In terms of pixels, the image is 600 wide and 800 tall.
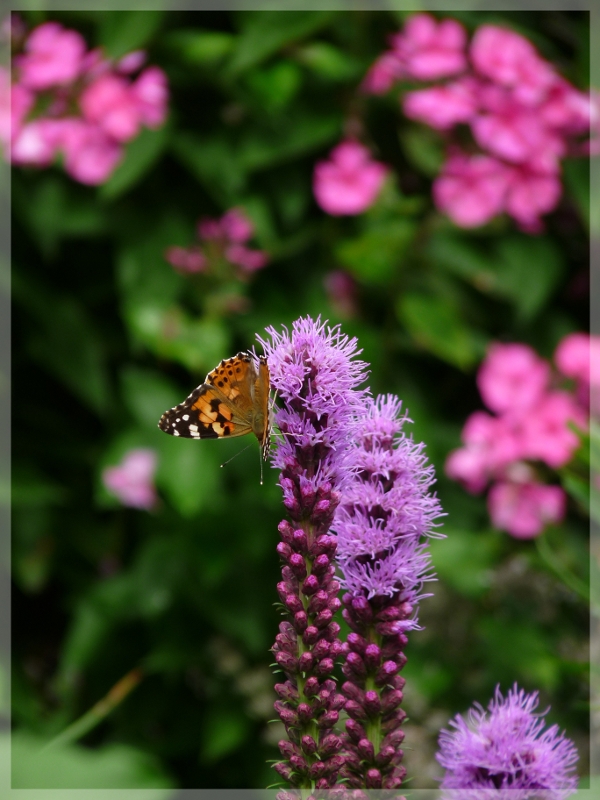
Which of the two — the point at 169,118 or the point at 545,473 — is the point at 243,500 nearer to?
the point at 545,473

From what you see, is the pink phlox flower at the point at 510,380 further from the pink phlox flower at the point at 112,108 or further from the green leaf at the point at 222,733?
the pink phlox flower at the point at 112,108

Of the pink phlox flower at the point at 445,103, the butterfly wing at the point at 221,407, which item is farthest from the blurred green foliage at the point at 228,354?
the butterfly wing at the point at 221,407

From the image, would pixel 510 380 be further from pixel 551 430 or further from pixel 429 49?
pixel 429 49

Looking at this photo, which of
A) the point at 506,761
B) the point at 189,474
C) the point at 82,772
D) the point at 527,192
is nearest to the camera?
the point at 506,761

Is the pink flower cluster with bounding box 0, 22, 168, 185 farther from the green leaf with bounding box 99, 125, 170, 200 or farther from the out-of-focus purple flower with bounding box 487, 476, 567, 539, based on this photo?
the out-of-focus purple flower with bounding box 487, 476, 567, 539

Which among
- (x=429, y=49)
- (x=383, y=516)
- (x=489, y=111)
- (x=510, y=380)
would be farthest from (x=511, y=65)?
(x=383, y=516)

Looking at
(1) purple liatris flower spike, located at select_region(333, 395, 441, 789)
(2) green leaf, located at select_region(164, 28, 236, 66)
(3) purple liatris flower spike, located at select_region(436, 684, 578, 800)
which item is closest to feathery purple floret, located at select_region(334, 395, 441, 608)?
(1) purple liatris flower spike, located at select_region(333, 395, 441, 789)

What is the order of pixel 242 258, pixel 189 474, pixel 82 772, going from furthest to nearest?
pixel 242 258 → pixel 189 474 → pixel 82 772
